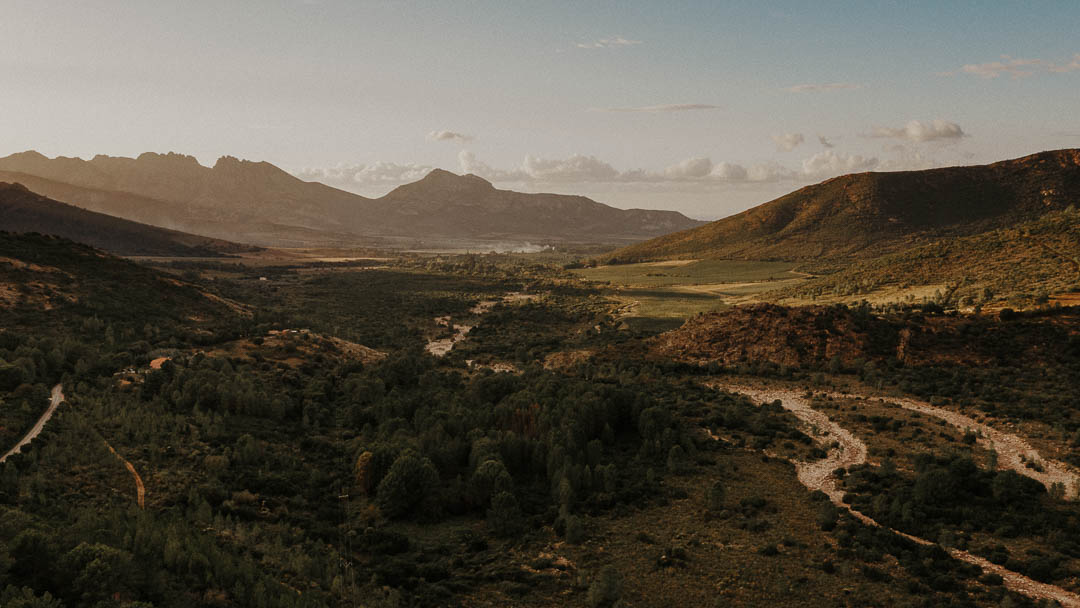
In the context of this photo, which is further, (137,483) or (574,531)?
(137,483)

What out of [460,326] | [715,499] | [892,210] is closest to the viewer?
[715,499]

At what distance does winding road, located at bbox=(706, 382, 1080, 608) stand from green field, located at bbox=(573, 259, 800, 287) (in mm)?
63952

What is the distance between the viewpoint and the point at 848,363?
38688mm

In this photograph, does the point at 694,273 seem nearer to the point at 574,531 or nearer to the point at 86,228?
the point at 574,531

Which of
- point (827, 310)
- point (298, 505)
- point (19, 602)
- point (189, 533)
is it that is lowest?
point (298, 505)

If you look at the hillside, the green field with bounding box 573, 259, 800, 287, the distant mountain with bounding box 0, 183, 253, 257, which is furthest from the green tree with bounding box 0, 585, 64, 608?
the distant mountain with bounding box 0, 183, 253, 257

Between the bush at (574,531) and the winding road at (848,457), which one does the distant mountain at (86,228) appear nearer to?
the winding road at (848,457)

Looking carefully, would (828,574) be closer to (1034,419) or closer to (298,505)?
(298,505)

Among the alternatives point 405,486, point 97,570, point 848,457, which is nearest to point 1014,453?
point 848,457

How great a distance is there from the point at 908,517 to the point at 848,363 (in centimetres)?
2238

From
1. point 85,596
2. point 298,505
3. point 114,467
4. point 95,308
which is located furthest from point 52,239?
point 85,596

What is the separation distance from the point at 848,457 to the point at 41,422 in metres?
33.3

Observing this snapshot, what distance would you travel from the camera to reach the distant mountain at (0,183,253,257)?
144125 mm

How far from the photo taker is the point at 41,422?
22594 mm
